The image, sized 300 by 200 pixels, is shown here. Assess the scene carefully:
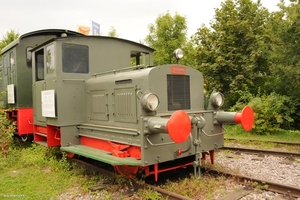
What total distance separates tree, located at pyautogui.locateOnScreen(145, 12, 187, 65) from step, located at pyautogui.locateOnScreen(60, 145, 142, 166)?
55.0 ft

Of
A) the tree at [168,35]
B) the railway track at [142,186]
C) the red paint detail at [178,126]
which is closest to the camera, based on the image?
the red paint detail at [178,126]

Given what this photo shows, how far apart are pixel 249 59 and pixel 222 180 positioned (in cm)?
801

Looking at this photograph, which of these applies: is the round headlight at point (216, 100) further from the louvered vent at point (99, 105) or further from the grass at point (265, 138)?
the grass at point (265, 138)

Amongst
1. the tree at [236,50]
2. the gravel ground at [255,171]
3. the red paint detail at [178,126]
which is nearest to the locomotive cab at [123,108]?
the red paint detail at [178,126]

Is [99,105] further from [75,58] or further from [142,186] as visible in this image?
[142,186]

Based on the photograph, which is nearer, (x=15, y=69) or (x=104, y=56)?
(x=104, y=56)

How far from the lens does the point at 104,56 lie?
6.29 metres

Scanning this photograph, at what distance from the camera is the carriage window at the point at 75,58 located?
19.0 ft

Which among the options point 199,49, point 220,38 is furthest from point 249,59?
point 199,49

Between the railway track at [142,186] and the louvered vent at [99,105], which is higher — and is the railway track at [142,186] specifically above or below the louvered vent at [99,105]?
below

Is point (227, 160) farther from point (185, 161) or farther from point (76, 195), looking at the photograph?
point (76, 195)

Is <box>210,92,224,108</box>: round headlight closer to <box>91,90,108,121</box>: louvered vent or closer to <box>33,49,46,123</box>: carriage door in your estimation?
<box>91,90,108,121</box>: louvered vent

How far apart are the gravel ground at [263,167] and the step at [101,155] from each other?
1.82 metres

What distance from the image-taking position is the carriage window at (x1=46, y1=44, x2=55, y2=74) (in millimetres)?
5883
